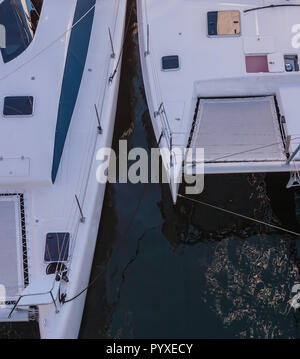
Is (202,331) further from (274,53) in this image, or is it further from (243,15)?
(243,15)

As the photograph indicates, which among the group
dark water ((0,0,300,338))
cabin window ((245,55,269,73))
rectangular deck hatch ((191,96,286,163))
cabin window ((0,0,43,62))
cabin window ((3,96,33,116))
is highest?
cabin window ((0,0,43,62))

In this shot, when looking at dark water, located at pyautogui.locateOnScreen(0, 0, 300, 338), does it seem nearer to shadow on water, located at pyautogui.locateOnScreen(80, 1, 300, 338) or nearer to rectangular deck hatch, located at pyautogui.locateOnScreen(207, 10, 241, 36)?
shadow on water, located at pyautogui.locateOnScreen(80, 1, 300, 338)

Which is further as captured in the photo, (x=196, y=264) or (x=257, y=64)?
(x=257, y=64)

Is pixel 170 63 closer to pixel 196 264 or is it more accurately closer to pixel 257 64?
pixel 257 64

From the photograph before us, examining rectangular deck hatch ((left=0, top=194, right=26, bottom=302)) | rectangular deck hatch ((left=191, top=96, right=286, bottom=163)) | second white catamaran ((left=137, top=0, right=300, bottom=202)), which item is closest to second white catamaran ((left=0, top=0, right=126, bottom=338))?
rectangular deck hatch ((left=0, top=194, right=26, bottom=302))

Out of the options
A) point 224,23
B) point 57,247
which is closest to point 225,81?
point 224,23

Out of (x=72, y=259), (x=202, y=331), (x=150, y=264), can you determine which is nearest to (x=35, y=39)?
(x=72, y=259)
